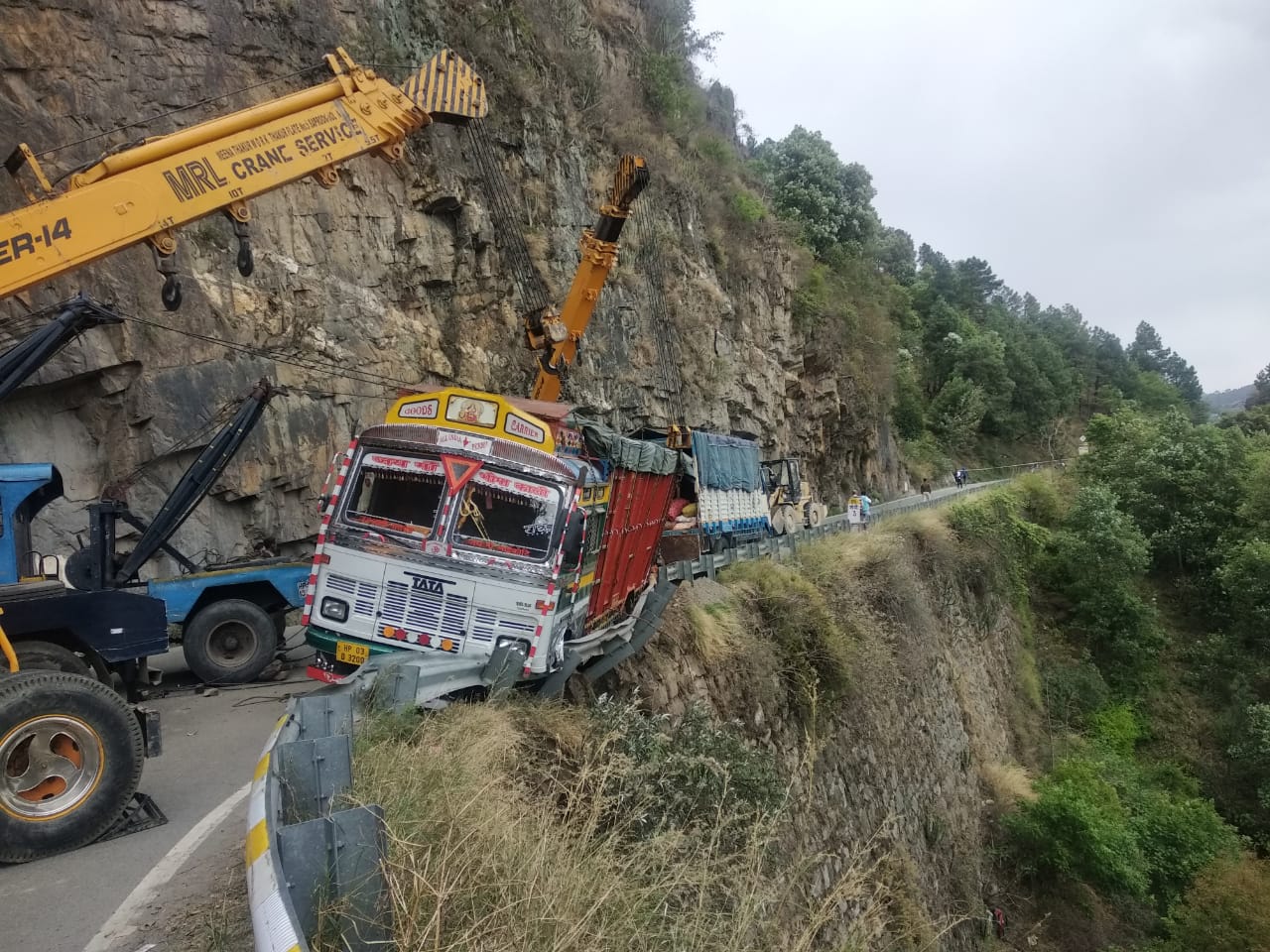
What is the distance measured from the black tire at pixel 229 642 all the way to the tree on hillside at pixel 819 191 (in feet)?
111

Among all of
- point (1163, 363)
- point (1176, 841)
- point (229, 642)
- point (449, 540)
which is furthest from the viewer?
point (1163, 363)

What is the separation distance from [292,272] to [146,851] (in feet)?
41.0

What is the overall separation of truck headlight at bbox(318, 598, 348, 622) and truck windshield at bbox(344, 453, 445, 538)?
771mm

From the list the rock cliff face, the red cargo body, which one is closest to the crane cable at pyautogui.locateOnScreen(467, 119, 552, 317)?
the rock cliff face

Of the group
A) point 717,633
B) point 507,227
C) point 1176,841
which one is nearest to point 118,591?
point 717,633

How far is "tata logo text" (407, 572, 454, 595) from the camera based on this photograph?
760cm

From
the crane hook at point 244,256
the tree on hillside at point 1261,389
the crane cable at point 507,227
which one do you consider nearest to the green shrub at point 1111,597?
the crane cable at point 507,227

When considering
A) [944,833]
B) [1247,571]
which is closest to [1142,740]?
[1247,571]

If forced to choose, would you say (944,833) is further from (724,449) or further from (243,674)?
(243,674)

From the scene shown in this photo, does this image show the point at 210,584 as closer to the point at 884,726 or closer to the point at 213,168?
the point at 213,168

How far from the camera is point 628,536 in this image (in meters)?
11.9

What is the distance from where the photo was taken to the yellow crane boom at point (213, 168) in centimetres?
698

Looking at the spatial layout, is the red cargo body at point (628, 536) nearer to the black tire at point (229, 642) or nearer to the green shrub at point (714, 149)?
the black tire at point (229, 642)

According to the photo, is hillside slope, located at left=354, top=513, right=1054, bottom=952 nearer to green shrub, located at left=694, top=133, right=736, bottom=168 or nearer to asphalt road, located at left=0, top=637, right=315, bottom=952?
asphalt road, located at left=0, top=637, right=315, bottom=952
